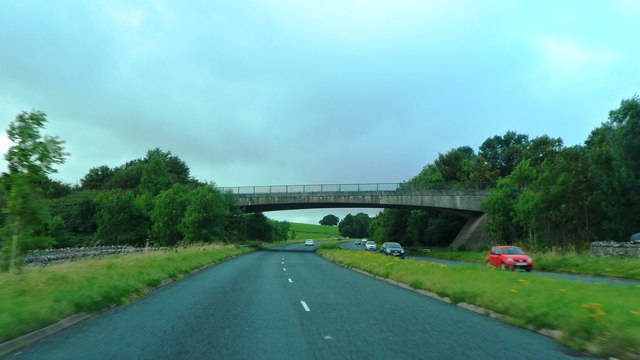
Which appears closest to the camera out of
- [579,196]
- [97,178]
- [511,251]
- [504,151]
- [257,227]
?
[511,251]

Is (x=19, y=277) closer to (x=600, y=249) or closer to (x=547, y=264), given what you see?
(x=547, y=264)

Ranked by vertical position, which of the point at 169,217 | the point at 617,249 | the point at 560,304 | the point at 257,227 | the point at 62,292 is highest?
the point at 257,227

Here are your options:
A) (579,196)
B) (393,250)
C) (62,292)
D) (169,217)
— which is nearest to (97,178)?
(169,217)

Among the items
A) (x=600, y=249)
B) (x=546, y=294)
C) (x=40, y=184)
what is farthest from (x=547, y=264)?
(x=40, y=184)

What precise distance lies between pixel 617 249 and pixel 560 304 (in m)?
26.8

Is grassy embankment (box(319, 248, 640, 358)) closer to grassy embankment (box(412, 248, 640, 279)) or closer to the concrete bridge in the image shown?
grassy embankment (box(412, 248, 640, 279))

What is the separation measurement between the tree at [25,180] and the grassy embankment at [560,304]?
1355cm

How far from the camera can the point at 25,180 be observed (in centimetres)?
1652

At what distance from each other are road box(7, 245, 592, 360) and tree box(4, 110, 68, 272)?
15.7 feet

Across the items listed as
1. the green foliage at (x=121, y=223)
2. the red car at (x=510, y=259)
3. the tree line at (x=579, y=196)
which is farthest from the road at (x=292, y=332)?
the green foliage at (x=121, y=223)

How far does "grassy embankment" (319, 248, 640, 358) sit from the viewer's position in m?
8.86

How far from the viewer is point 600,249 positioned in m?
36.0

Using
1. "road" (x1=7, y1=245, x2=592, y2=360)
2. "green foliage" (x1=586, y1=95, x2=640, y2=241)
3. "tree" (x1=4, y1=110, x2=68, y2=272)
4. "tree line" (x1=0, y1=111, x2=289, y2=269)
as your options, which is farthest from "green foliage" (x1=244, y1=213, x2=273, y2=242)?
"road" (x1=7, y1=245, x2=592, y2=360)

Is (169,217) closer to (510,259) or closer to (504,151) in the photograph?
(510,259)
